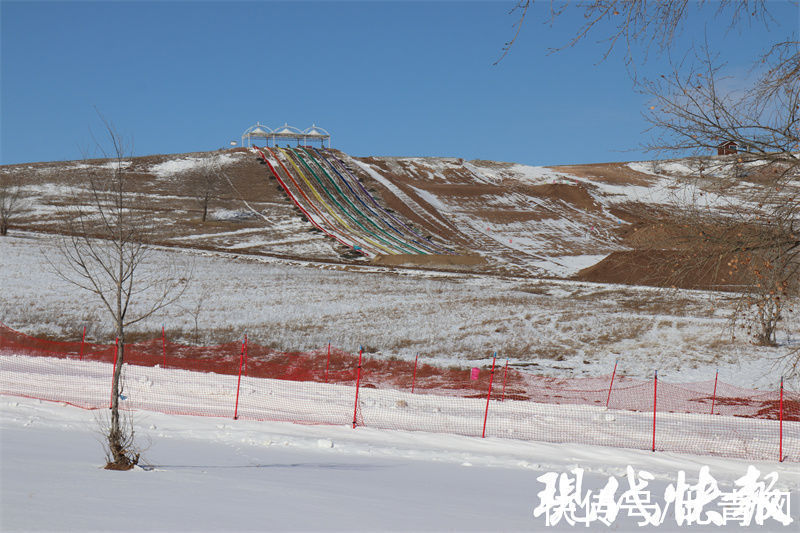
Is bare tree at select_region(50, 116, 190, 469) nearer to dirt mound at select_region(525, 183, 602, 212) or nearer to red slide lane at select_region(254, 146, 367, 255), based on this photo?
red slide lane at select_region(254, 146, 367, 255)

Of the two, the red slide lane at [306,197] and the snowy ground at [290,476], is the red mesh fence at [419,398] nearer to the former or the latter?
the snowy ground at [290,476]

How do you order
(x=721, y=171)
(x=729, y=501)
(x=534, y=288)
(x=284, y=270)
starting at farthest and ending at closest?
(x=284, y=270), (x=534, y=288), (x=729, y=501), (x=721, y=171)

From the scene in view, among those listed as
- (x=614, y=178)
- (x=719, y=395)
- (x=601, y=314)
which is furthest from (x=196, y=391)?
(x=614, y=178)

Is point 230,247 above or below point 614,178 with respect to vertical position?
below

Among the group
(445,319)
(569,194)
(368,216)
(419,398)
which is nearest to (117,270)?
(445,319)

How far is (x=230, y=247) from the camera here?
5784 cm

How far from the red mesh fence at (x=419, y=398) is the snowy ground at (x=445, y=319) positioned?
9.92 feet

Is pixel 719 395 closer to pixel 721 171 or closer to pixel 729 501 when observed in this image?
pixel 729 501

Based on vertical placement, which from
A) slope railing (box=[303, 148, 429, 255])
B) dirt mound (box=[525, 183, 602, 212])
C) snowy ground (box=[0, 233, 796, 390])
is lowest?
snowy ground (box=[0, 233, 796, 390])

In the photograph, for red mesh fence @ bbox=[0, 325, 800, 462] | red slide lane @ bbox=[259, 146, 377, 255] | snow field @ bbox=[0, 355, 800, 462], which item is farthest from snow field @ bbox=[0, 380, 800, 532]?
red slide lane @ bbox=[259, 146, 377, 255]

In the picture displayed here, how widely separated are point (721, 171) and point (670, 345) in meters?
20.0
